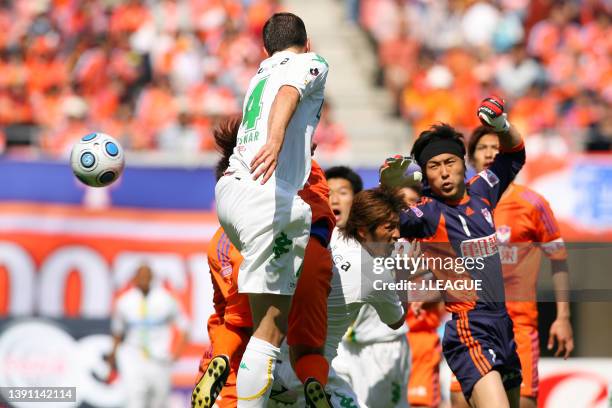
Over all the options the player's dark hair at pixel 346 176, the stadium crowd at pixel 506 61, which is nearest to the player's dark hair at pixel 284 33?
the player's dark hair at pixel 346 176

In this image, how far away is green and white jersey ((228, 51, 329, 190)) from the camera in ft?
22.4

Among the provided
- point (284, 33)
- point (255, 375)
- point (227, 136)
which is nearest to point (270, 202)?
point (255, 375)

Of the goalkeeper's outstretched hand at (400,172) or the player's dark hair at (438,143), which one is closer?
the goalkeeper's outstretched hand at (400,172)

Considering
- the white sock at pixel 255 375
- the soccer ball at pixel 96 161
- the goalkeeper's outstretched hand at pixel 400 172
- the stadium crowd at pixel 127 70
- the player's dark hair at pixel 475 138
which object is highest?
the stadium crowd at pixel 127 70

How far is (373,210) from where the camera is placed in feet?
26.6

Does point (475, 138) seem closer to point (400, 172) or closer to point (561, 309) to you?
point (561, 309)

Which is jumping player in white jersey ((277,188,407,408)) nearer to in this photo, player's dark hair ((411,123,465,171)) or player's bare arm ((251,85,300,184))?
player's dark hair ((411,123,465,171))

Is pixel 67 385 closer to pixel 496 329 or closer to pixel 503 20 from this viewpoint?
pixel 496 329

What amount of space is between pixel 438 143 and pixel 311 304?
172cm

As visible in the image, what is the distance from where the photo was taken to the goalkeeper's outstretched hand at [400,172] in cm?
773

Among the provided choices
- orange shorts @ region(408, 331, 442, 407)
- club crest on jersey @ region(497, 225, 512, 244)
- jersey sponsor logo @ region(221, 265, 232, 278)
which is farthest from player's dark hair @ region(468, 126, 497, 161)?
jersey sponsor logo @ region(221, 265, 232, 278)

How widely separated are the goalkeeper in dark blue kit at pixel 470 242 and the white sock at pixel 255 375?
166 cm

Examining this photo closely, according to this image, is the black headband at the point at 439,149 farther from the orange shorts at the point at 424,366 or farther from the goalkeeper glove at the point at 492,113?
the orange shorts at the point at 424,366

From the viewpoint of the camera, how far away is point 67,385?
44.0ft
